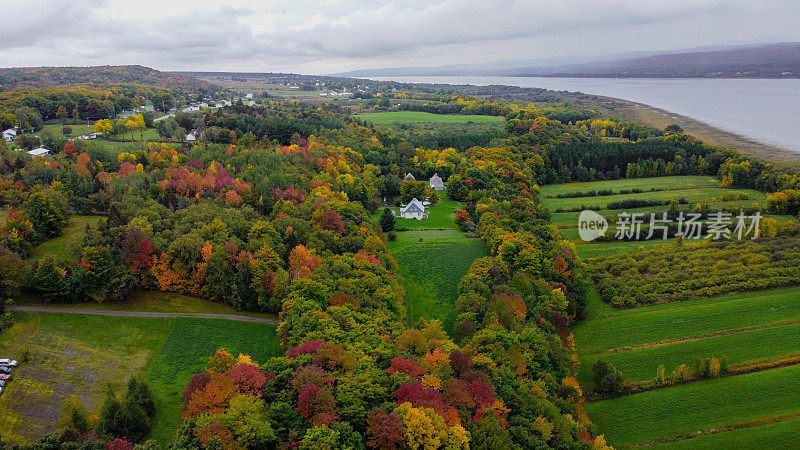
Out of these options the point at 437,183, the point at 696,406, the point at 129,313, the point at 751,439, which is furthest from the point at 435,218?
the point at 751,439

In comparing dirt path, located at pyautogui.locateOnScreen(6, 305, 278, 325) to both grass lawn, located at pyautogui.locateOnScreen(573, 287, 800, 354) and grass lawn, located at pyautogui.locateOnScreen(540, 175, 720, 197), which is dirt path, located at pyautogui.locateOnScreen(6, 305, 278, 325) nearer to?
grass lawn, located at pyautogui.locateOnScreen(573, 287, 800, 354)

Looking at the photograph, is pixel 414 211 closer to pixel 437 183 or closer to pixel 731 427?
pixel 437 183

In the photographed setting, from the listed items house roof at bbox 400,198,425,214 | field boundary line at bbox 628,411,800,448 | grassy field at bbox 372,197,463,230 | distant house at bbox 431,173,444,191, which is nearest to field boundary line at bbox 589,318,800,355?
field boundary line at bbox 628,411,800,448

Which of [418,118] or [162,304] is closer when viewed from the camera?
[162,304]

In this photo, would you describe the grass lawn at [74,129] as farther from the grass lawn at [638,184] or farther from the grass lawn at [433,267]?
the grass lawn at [638,184]

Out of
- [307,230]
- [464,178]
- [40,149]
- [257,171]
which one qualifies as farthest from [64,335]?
[464,178]

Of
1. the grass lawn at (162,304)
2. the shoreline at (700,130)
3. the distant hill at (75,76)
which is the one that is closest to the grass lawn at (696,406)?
the grass lawn at (162,304)
